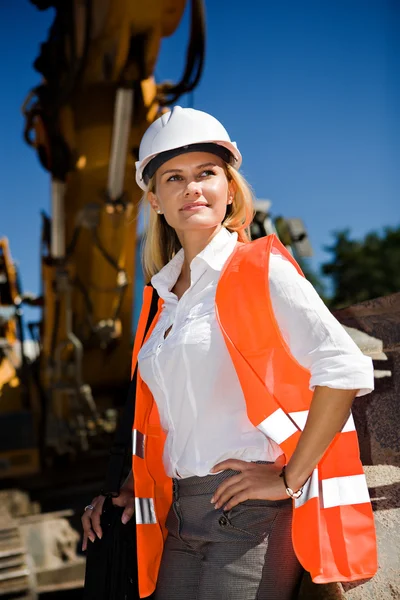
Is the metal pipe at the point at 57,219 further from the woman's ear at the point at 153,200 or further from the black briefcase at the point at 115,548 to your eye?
the black briefcase at the point at 115,548

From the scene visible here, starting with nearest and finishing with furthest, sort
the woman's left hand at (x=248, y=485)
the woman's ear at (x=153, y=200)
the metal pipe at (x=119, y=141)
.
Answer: the woman's left hand at (x=248, y=485) < the woman's ear at (x=153, y=200) < the metal pipe at (x=119, y=141)

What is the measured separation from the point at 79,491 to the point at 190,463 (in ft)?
22.0

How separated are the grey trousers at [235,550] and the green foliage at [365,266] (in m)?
33.1

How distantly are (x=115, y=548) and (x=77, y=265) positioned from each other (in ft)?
19.2

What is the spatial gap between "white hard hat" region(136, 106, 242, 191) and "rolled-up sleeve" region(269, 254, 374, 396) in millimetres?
460

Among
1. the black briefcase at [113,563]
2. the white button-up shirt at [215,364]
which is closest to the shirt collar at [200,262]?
the white button-up shirt at [215,364]

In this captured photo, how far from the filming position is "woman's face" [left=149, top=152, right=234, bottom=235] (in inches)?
76.4

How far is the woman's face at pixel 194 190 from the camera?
1941mm

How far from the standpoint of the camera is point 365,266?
37.0 m

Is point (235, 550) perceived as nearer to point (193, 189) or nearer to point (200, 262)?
point (200, 262)

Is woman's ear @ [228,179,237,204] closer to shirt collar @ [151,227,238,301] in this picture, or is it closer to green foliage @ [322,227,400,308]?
shirt collar @ [151,227,238,301]

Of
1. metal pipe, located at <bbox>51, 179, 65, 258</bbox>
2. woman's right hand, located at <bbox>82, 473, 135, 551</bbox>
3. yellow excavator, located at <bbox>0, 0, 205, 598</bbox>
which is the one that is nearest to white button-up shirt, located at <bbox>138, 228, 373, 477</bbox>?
woman's right hand, located at <bbox>82, 473, 135, 551</bbox>

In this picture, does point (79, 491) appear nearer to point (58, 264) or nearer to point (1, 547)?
point (1, 547)

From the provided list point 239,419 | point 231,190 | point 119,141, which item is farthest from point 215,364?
point 119,141
